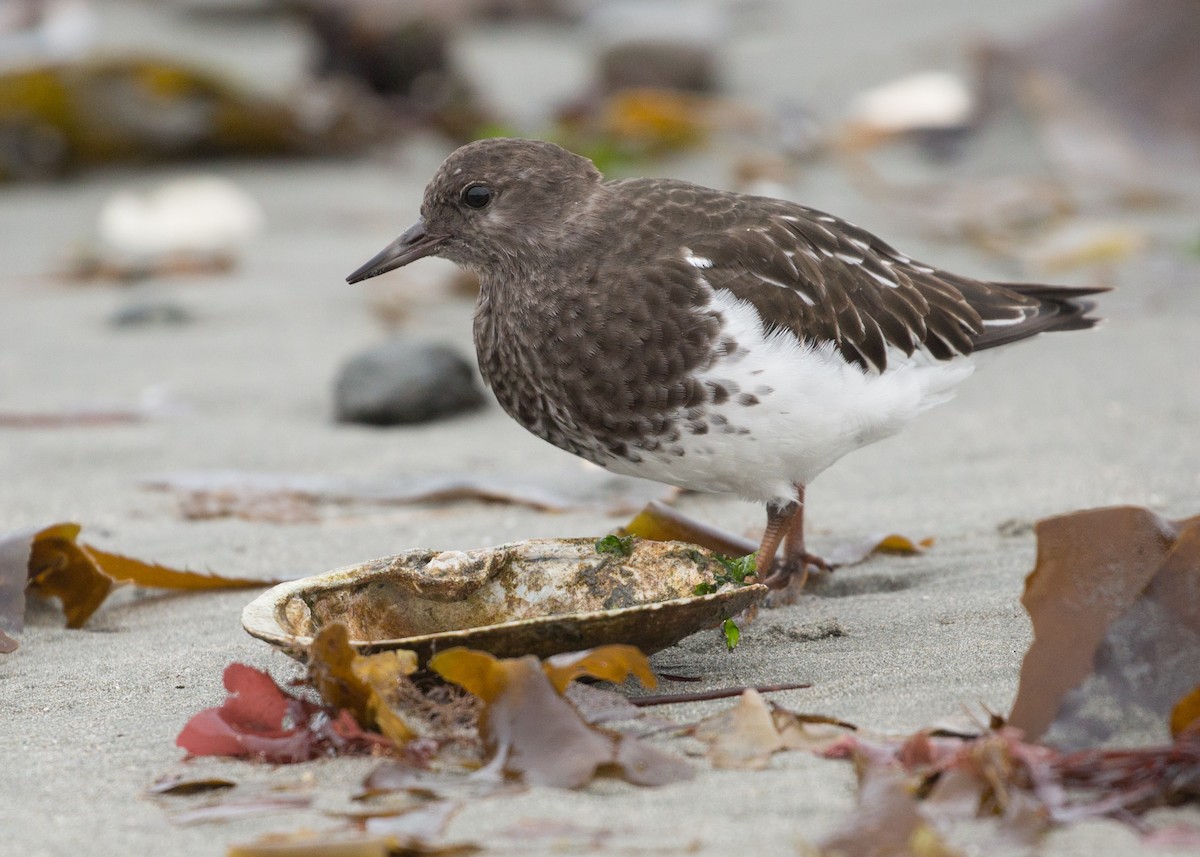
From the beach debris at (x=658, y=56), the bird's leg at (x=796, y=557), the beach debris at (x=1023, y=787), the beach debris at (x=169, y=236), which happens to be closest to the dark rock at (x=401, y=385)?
the bird's leg at (x=796, y=557)

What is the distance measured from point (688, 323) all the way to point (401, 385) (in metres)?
1.98

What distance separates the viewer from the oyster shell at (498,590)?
2.77 m

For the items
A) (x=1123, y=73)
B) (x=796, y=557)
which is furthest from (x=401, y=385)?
(x=1123, y=73)

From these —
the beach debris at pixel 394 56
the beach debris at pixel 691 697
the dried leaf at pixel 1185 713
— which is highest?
the beach debris at pixel 394 56

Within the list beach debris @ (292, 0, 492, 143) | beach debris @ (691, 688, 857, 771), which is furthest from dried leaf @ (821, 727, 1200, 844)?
beach debris @ (292, 0, 492, 143)

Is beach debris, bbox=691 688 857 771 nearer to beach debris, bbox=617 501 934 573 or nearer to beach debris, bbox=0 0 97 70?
beach debris, bbox=617 501 934 573

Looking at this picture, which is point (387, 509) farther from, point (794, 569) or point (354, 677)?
point (354, 677)

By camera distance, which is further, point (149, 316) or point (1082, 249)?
point (1082, 249)

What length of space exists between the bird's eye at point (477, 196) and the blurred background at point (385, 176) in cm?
89

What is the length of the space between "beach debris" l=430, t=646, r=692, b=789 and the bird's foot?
106cm

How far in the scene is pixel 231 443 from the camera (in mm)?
4859

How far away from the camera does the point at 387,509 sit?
4246 millimetres

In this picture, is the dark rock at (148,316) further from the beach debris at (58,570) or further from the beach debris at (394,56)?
the beach debris at (394,56)

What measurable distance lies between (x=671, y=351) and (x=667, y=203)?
1.66 feet
